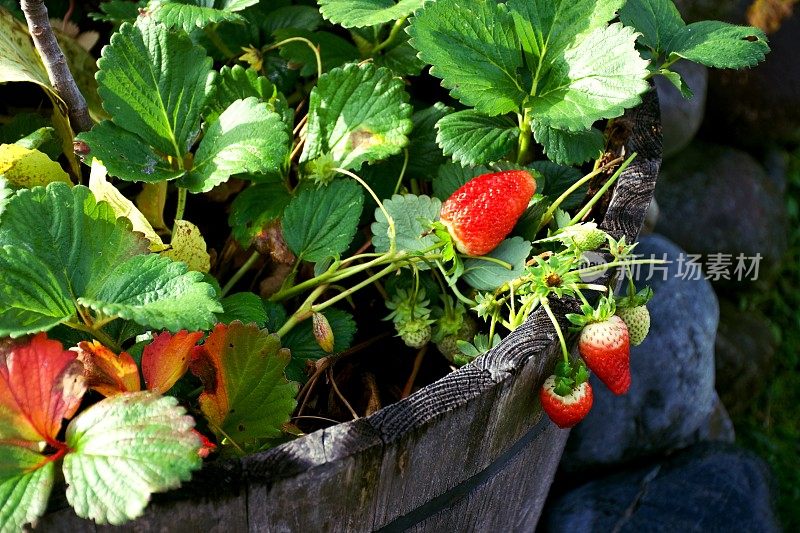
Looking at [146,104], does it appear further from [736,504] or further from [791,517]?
[791,517]

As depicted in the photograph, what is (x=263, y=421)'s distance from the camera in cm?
74

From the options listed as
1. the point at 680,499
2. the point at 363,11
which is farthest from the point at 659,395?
the point at 363,11

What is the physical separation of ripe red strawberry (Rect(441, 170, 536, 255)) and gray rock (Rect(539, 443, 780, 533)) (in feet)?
2.67

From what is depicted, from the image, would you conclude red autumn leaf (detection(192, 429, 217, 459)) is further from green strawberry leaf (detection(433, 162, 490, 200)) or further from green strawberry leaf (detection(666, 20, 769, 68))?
green strawberry leaf (detection(666, 20, 769, 68))

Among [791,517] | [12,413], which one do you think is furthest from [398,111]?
[791,517]

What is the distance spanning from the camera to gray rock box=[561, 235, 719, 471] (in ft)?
5.22

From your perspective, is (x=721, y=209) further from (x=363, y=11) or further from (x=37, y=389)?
(x=37, y=389)

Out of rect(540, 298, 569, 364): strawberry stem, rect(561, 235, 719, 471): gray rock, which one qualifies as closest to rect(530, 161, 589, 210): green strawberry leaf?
rect(540, 298, 569, 364): strawberry stem

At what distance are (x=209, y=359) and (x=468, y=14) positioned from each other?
0.42 metres

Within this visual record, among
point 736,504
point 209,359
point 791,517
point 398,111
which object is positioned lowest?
point 791,517

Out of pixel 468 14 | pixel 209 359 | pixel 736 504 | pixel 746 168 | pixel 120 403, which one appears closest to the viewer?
pixel 120 403

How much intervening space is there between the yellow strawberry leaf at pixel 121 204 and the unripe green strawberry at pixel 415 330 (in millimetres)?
242

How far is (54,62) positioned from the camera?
879mm

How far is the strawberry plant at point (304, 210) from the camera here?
695mm
